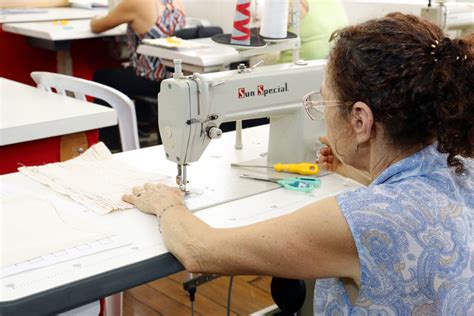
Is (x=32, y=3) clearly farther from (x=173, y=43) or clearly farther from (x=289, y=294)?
(x=289, y=294)

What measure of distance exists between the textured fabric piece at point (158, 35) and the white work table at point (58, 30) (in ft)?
1.04

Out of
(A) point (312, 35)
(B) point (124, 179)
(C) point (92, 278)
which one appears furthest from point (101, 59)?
(C) point (92, 278)

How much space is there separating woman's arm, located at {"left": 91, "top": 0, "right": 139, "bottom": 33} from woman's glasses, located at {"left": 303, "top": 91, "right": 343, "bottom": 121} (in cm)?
257

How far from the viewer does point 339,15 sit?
3477 millimetres

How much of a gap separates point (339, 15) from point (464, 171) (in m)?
2.39

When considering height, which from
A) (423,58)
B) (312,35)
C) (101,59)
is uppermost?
(423,58)

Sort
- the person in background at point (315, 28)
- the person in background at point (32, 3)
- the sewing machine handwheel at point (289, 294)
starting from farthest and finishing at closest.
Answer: the person in background at point (32, 3), the person in background at point (315, 28), the sewing machine handwheel at point (289, 294)

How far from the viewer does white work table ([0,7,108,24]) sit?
15.5 feet

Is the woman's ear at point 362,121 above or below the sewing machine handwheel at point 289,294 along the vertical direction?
above

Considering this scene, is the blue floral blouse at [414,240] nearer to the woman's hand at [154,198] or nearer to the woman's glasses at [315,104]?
the woman's glasses at [315,104]

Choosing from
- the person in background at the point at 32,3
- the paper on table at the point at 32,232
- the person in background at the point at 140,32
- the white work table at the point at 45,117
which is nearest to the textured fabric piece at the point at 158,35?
the person in background at the point at 140,32

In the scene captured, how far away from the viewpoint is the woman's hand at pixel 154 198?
4.68 feet

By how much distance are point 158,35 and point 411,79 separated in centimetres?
312

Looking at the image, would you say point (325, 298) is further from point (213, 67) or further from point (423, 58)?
point (213, 67)
